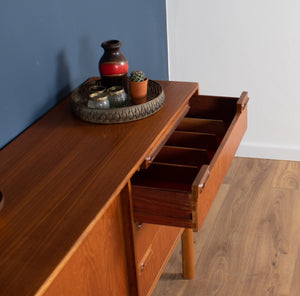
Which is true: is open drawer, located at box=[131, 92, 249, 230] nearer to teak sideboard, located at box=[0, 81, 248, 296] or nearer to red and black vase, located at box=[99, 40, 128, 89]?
teak sideboard, located at box=[0, 81, 248, 296]

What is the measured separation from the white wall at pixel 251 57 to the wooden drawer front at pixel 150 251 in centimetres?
126

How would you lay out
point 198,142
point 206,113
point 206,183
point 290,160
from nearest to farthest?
point 206,183, point 198,142, point 206,113, point 290,160

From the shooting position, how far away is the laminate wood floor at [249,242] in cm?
192

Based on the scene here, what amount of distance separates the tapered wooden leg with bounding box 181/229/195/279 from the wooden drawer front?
124 millimetres

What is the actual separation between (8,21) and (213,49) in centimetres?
158

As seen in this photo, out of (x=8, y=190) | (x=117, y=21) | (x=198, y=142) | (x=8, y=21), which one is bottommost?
(x=198, y=142)

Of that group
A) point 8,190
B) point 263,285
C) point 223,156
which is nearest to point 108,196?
point 8,190

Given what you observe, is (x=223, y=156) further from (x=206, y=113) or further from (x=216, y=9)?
(x=216, y=9)

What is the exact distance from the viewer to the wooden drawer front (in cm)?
144

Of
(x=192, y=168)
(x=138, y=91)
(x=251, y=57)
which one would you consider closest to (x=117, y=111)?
(x=138, y=91)

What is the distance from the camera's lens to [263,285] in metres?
1.91

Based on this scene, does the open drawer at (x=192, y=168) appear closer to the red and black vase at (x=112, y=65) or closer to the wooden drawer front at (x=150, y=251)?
the wooden drawer front at (x=150, y=251)

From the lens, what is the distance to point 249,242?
84.8 inches

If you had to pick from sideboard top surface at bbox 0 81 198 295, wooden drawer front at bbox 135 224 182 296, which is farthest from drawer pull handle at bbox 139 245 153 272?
sideboard top surface at bbox 0 81 198 295
